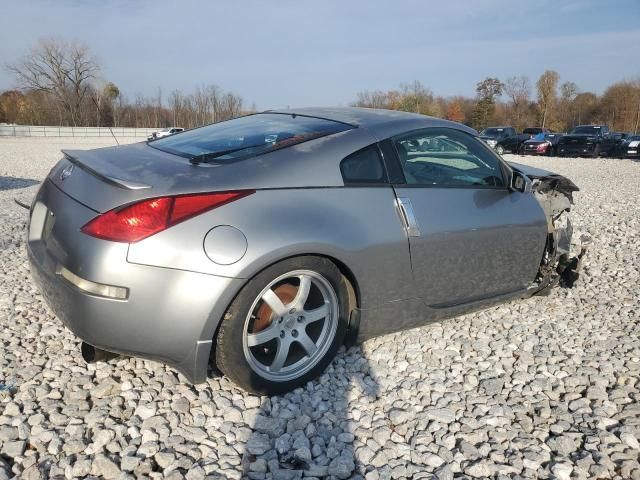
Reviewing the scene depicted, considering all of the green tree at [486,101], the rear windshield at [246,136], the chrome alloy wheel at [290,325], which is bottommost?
the chrome alloy wheel at [290,325]

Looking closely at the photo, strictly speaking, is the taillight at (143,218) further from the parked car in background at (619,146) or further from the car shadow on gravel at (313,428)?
the parked car in background at (619,146)

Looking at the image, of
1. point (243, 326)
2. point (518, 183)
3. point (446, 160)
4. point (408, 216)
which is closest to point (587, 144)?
point (518, 183)

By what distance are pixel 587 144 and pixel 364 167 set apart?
23791 millimetres

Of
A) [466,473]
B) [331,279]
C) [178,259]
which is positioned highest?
[178,259]

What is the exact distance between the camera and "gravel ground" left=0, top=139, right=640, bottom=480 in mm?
2074

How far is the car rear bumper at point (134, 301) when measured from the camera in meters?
2.06

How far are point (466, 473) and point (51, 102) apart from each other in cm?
6272

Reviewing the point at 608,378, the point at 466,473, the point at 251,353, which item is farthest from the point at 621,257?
the point at 251,353

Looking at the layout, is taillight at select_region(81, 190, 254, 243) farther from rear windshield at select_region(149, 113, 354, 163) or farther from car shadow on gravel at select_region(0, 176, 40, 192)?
car shadow on gravel at select_region(0, 176, 40, 192)

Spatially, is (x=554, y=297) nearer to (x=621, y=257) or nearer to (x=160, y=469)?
(x=621, y=257)

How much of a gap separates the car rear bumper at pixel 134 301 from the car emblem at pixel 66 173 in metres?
0.33

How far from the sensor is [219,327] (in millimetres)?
2250

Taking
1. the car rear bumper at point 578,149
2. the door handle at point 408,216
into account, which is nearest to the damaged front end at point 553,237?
the door handle at point 408,216

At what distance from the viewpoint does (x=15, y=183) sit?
35.0 feet
